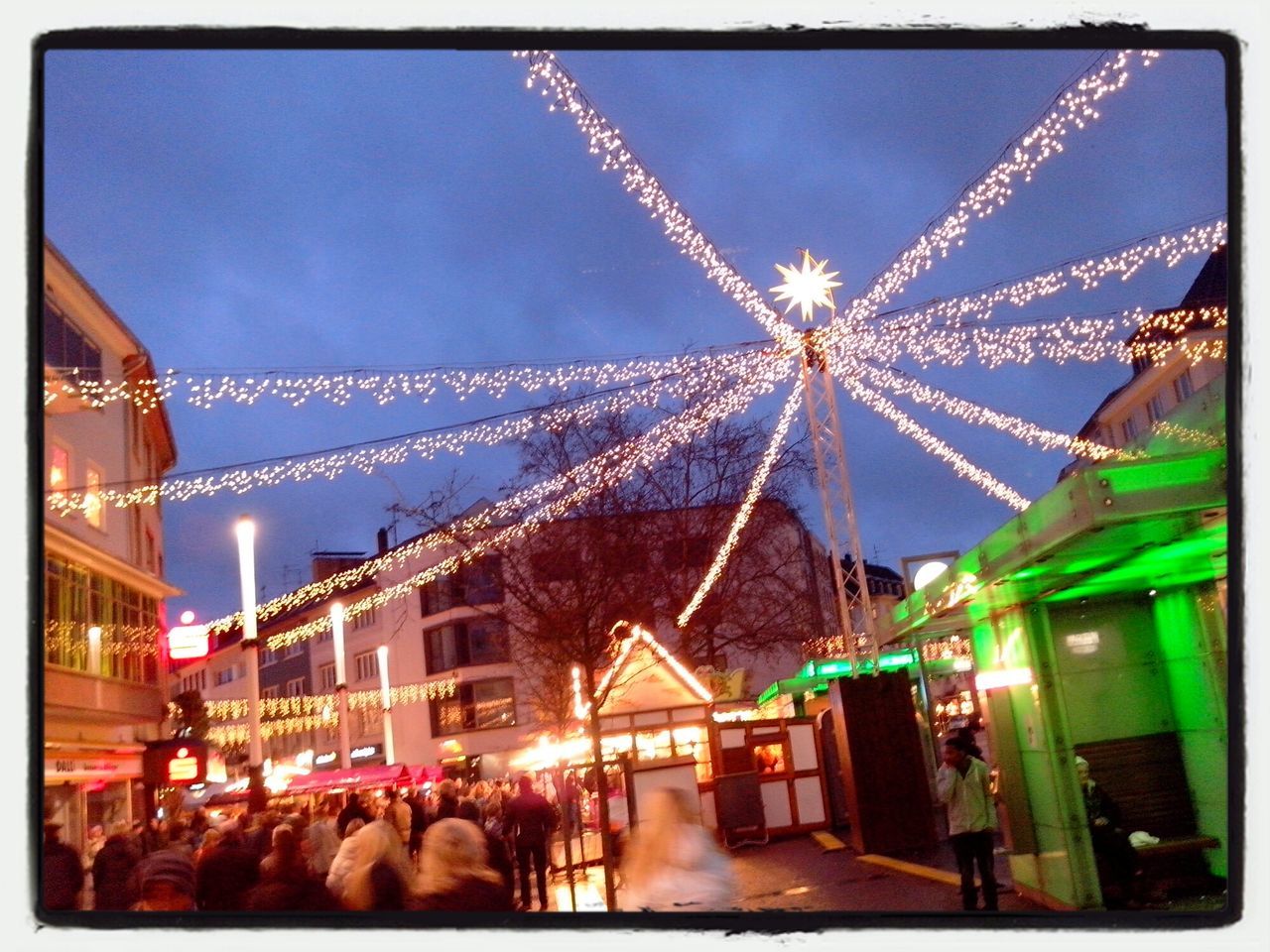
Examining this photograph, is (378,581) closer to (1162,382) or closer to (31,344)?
(1162,382)

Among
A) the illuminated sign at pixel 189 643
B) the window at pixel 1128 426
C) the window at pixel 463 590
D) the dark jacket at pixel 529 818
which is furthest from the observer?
the window at pixel 1128 426

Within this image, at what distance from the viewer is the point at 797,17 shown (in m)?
3.90

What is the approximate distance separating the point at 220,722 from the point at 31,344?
2645 inches

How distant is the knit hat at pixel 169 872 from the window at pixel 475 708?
46301mm

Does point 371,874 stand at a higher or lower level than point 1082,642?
lower

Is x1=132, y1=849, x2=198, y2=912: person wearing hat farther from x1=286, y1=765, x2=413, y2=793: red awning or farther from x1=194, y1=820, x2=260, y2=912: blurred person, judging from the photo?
x1=286, y1=765, x2=413, y2=793: red awning

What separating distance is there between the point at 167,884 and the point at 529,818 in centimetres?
Result: 735

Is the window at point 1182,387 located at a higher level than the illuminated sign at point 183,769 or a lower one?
higher

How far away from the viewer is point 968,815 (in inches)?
363

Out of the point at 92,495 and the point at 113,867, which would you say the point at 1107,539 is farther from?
the point at 92,495

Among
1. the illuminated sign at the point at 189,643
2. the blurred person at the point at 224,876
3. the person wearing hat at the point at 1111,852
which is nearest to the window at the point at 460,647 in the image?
the illuminated sign at the point at 189,643

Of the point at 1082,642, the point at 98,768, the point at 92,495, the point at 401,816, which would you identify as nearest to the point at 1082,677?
the point at 1082,642

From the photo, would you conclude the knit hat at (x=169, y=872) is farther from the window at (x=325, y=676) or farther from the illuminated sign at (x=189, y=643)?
the window at (x=325, y=676)

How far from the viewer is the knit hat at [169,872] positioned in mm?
6113
